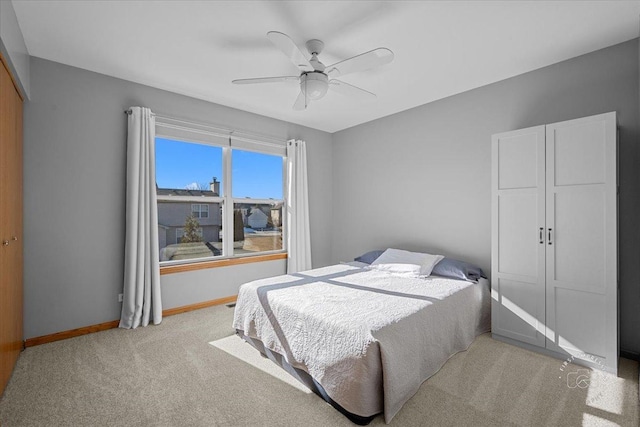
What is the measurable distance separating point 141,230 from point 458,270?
3.43m

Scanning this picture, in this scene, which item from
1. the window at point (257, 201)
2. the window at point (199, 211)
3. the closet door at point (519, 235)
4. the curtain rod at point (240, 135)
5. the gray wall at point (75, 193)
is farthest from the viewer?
the window at point (257, 201)

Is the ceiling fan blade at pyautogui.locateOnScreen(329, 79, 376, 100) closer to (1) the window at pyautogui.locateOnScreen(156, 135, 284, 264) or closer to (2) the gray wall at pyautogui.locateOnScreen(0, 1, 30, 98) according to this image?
(1) the window at pyautogui.locateOnScreen(156, 135, 284, 264)

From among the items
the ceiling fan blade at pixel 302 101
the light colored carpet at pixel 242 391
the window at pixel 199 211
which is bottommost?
the light colored carpet at pixel 242 391

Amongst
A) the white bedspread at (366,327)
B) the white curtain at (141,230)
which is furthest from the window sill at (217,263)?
the white bedspread at (366,327)

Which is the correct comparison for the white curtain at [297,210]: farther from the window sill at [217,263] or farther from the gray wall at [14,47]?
the gray wall at [14,47]

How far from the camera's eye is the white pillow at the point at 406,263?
3291mm

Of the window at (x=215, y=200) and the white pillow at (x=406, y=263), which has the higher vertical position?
the window at (x=215, y=200)

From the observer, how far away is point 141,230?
3191 millimetres

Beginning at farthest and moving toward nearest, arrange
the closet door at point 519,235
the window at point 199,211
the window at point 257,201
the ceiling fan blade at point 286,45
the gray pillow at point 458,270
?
1. the window at point 257,201
2. the window at point 199,211
3. the gray pillow at point 458,270
4. the closet door at point 519,235
5. the ceiling fan blade at point 286,45

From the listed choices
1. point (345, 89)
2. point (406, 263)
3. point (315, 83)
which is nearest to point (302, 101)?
point (315, 83)

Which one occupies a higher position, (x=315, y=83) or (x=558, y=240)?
(x=315, y=83)

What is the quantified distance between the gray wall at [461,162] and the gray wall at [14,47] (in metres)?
3.88

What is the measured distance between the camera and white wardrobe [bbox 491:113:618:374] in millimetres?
2244

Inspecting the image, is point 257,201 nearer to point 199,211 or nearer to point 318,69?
point 199,211
